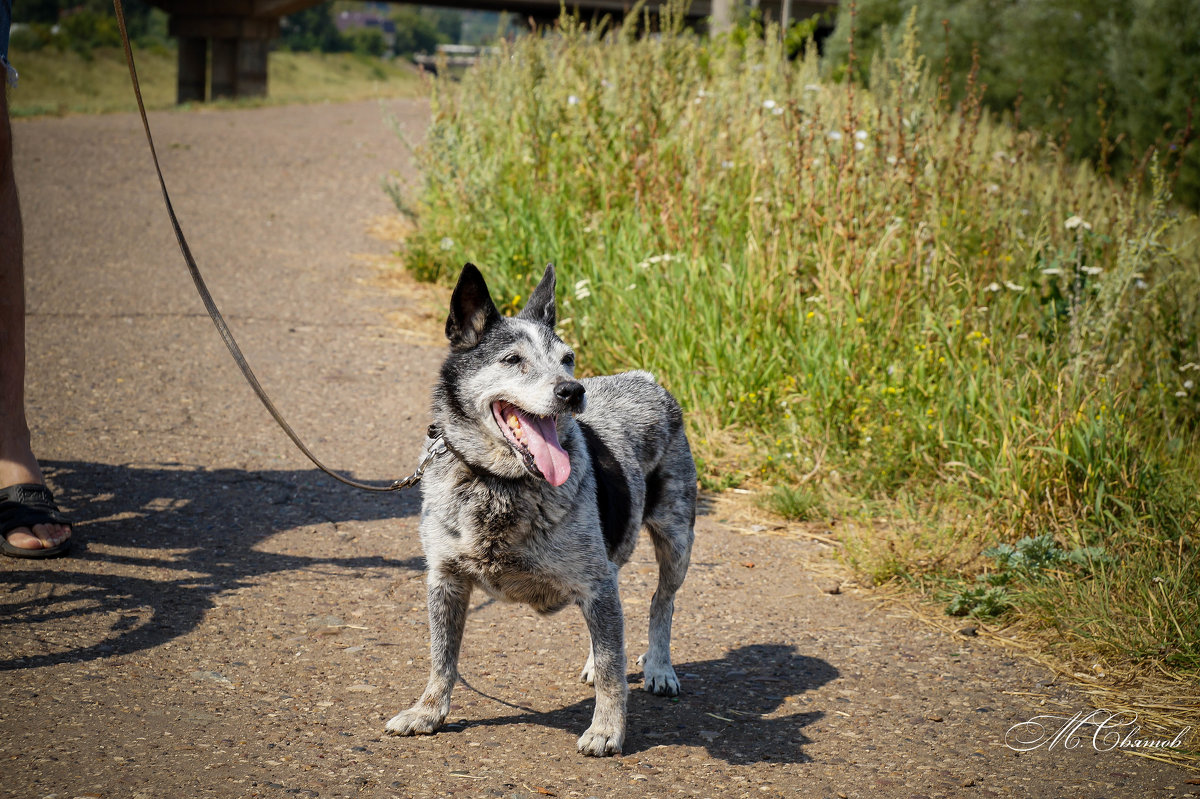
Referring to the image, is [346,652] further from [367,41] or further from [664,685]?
[367,41]

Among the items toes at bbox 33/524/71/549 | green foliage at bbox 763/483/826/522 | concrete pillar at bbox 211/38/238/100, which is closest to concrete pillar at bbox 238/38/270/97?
concrete pillar at bbox 211/38/238/100

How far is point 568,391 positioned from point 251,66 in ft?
76.9

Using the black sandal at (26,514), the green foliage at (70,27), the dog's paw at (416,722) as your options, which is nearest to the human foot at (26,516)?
the black sandal at (26,514)

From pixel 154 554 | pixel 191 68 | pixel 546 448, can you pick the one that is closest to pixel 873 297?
pixel 546 448

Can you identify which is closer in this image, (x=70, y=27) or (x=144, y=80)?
(x=144, y=80)

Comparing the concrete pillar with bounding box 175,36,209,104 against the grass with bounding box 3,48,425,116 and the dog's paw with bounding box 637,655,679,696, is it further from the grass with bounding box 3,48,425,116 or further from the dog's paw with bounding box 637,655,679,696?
the dog's paw with bounding box 637,655,679,696

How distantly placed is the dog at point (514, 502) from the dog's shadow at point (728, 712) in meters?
0.27

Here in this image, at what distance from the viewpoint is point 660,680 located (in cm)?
375

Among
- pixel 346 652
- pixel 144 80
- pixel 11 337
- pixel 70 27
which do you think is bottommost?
pixel 346 652

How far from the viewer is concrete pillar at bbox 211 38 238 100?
23469mm

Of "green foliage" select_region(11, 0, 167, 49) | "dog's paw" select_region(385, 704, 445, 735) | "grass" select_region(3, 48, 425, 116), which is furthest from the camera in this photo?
"green foliage" select_region(11, 0, 167, 49)

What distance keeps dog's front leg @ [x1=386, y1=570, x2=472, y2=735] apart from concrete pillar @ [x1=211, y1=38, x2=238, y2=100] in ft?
76.3

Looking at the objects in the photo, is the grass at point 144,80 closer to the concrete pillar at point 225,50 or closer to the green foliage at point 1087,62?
the concrete pillar at point 225,50

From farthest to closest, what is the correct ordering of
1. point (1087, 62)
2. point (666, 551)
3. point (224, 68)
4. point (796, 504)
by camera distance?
point (224, 68)
point (1087, 62)
point (796, 504)
point (666, 551)
